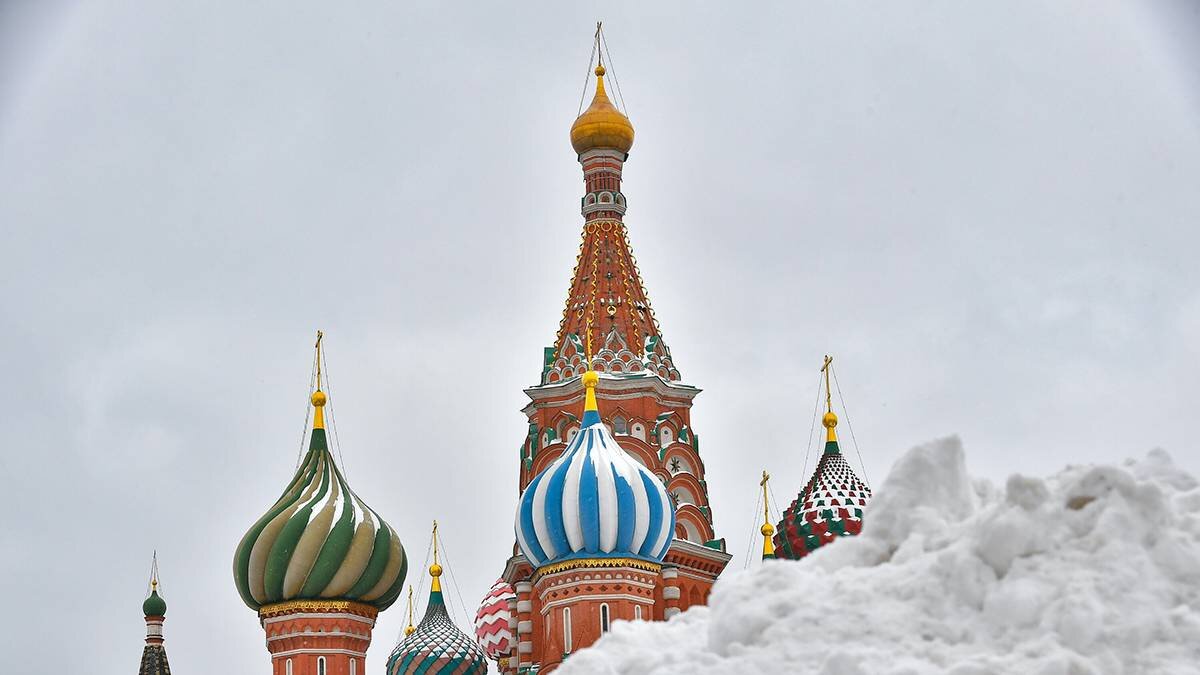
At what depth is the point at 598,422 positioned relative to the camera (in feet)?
79.6

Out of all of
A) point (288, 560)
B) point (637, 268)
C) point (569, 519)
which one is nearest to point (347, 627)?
point (288, 560)

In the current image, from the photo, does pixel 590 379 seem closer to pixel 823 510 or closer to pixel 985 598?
pixel 823 510

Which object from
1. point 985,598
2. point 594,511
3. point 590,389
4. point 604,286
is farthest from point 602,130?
point 985,598

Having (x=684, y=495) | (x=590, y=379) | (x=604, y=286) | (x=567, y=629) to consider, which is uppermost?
(x=604, y=286)

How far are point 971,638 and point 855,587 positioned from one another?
1.77ft

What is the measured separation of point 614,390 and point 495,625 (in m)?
3.01

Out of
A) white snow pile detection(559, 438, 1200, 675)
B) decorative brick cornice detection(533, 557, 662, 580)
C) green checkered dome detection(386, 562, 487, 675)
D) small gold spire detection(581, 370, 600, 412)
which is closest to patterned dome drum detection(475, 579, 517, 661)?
green checkered dome detection(386, 562, 487, 675)

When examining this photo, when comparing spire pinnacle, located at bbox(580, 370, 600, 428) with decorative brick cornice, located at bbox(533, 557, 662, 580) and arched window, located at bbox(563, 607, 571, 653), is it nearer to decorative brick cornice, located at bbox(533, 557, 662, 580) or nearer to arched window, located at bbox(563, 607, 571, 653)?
decorative brick cornice, located at bbox(533, 557, 662, 580)

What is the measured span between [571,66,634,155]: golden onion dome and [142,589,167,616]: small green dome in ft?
24.7

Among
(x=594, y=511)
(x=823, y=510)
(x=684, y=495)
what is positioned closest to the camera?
(x=594, y=511)

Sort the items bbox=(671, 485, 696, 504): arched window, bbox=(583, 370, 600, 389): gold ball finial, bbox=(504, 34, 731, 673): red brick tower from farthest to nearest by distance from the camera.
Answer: bbox=(671, 485, 696, 504): arched window → bbox=(504, 34, 731, 673): red brick tower → bbox=(583, 370, 600, 389): gold ball finial

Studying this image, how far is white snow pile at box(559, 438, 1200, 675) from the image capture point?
9.11 metres

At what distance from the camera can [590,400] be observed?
80.6 ft

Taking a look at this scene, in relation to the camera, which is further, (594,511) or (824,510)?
(824,510)
